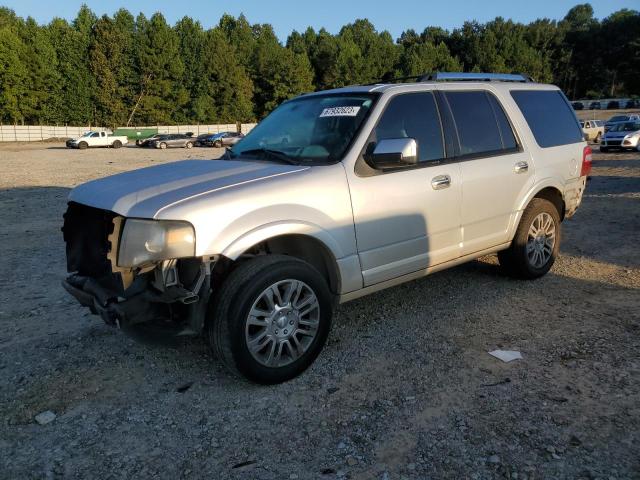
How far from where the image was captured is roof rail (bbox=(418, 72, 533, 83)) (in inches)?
187

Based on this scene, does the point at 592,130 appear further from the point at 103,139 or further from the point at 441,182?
the point at 103,139

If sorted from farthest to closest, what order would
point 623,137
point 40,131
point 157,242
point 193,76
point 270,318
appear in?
point 193,76 < point 40,131 < point 623,137 < point 270,318 < point 157,242

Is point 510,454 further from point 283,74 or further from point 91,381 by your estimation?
point 283,74

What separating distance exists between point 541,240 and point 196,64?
272ft

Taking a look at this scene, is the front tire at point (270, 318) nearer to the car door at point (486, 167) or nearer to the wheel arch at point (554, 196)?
the car door at point (486, 167)

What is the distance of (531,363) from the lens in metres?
3.71

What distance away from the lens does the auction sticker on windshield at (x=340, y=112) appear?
13.5 feet

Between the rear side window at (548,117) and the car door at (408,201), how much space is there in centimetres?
138

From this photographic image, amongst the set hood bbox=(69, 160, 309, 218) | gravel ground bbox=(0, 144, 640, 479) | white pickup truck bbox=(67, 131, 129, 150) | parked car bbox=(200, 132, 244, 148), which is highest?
white pickup truck bbox=(67, 131, 129, 150)

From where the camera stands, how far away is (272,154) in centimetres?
417

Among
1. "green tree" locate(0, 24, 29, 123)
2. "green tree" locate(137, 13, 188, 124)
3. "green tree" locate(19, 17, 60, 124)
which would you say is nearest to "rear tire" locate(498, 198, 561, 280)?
"green tree" locate(0, 24, 29, 123)

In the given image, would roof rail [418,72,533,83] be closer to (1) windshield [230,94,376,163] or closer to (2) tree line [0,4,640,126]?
(1) windshield [230,94,376,163]

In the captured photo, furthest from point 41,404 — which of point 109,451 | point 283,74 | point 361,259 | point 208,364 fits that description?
point 283,74

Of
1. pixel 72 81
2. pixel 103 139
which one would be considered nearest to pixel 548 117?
pixel 103 139
